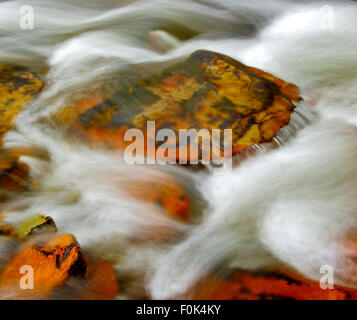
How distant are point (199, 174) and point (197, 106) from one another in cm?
87

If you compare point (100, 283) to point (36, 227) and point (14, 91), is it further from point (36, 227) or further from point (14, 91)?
point (14, 91)

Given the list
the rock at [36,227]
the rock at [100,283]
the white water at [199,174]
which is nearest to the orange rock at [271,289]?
the white water at [199,174]

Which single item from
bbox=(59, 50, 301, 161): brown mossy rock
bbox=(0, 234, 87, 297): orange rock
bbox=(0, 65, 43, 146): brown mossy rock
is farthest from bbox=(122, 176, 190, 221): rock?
bbox=(0, 65, 43, 146): brown mossy rock

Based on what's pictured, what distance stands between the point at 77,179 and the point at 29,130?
109cm

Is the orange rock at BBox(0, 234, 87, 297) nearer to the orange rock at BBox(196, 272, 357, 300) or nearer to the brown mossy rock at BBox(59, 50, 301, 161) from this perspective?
the orange rock at BBox(196, 272, 357, 300)

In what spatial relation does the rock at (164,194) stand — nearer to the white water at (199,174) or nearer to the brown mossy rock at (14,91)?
the white water at (199,174)

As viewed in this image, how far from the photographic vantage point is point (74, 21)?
24.5 feet

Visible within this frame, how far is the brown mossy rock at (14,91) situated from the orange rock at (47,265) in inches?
80.8

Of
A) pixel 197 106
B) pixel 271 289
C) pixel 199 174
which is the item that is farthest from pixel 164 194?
pixel 271 289

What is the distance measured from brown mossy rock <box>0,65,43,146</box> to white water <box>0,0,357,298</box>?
14 cm

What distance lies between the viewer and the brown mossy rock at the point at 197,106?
13.6ft

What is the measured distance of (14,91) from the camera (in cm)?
498

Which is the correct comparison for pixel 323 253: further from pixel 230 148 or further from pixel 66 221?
pixel 66 221

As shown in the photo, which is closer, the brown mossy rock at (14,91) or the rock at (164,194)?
the rock at (164,194)
